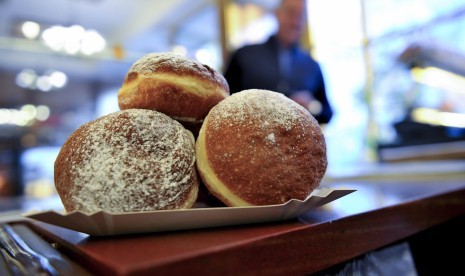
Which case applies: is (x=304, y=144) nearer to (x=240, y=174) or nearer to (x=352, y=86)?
(x=240, y=174)

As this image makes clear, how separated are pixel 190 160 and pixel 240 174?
74 millimetres

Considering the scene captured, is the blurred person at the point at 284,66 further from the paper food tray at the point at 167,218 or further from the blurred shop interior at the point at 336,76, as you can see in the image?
the paper food tray at the point at 167,218

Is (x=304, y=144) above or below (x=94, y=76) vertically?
below

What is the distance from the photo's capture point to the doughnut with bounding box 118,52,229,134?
20.4 inches

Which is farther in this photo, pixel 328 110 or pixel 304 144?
pixel 328 110

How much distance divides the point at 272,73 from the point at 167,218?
1.82 metres

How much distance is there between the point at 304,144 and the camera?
483 mm

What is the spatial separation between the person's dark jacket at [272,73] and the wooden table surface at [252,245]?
4.92 feet

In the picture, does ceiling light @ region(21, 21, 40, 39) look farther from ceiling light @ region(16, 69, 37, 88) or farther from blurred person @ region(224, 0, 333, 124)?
blurred person @ region(224, 0, 333, 124)

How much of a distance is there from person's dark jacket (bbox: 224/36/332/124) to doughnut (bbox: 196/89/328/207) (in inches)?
59.7

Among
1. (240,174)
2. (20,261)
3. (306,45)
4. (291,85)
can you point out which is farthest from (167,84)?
(306,45)

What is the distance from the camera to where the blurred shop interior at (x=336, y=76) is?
2346 millimetres

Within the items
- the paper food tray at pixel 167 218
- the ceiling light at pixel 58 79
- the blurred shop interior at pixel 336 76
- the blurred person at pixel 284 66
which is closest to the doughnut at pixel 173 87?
the paper food tray at pixel 167 218

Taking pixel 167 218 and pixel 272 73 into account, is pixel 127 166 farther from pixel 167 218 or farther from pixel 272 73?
pixel 272 73
